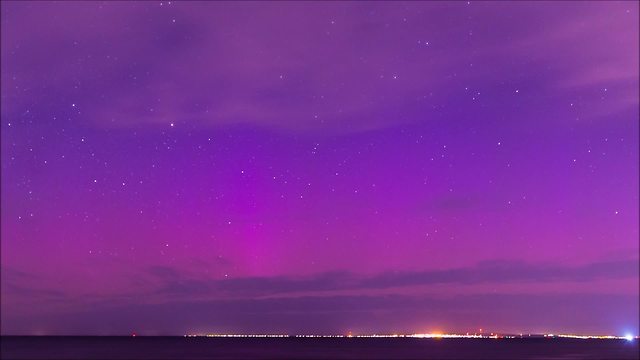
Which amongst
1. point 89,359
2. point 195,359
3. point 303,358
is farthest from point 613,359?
point 89,359

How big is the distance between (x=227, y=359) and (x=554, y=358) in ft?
231

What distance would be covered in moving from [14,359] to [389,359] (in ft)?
238

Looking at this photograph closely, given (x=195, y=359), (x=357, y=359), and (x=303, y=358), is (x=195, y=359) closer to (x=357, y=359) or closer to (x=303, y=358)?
(x=303, y=358)

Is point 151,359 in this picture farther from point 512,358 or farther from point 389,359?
point 512,358

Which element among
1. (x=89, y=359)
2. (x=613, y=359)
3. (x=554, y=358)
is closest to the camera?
(x=89, y=359)

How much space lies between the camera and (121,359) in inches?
4724

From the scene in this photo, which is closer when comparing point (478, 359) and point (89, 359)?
point (89, 359)

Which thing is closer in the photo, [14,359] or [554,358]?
[14,359]

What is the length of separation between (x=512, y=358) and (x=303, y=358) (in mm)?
44409

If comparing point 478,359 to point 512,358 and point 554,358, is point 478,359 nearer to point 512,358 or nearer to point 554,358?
point 512,358

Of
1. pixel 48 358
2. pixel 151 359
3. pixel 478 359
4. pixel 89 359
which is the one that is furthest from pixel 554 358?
pixel 48 358

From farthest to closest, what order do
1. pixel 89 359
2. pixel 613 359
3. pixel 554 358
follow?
pixel 554 358, pixel 613 359, pixel 89 359

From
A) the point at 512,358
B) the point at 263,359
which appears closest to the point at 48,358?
the point at 263,359

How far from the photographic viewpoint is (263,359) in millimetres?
120938
